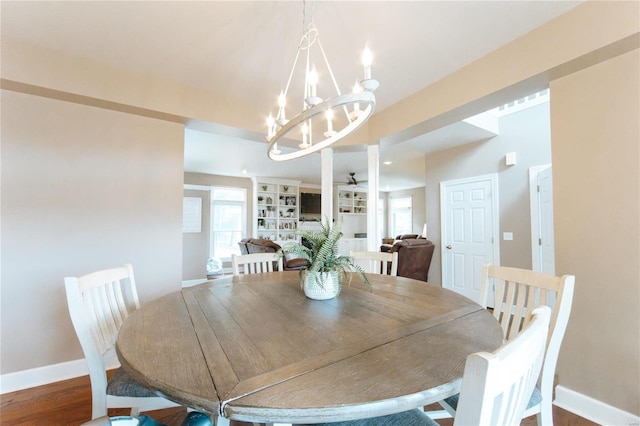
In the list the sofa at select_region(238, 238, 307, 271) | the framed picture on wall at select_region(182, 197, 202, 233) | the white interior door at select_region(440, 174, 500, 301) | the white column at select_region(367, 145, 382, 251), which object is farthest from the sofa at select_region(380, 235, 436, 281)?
the framed picture on wall at select_region(182, 197, 202, 233)

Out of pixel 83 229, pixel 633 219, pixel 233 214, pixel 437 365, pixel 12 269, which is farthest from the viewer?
pixel 233 214

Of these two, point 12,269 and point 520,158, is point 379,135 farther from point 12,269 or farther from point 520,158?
point 12,269

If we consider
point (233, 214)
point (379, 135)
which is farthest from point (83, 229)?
point (233, 214)

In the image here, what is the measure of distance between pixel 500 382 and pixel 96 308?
1.62 meters

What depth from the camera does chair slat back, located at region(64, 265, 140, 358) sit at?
1120 millimetres

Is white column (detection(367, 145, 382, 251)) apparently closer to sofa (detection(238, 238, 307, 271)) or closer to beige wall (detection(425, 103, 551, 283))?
sofa (detection(238, 238, 307, 271))

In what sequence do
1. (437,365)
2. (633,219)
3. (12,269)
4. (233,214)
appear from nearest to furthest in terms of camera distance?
1. (437,365)
2. (633,219)
3. (12,269)
4. (233,214)

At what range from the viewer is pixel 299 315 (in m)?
1.16

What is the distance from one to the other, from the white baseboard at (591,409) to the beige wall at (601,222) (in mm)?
32

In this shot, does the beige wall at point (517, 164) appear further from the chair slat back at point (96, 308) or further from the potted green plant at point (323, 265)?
the chair slat back at point (96, 308)


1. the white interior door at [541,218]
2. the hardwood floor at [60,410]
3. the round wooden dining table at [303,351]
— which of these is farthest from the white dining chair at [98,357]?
the white interior door at [541,218]

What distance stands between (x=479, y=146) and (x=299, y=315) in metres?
3.97

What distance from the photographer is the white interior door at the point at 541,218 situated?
10.4 feet

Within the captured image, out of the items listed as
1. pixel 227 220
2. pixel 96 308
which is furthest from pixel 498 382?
pixel 227 220
